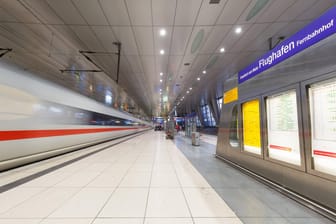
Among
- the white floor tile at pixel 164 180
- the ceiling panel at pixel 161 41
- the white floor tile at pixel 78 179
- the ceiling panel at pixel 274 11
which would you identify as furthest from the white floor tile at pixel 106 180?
the ceiling panel at pixel 274 11

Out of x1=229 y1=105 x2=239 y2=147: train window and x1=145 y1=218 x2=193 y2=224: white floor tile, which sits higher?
x1=229 y1=105 x2=239 y2=147: train window

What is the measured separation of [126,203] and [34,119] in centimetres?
354

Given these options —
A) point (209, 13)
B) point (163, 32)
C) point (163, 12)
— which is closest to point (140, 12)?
point (163, 12)

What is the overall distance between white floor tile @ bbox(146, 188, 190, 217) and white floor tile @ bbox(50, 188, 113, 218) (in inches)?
25.8

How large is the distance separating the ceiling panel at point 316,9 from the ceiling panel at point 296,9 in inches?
5.9

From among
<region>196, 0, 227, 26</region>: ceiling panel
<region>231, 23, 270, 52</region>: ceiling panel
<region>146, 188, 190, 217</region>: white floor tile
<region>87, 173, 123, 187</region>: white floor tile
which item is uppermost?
<region>231, 23, 270, 52</region>: ceiling panel

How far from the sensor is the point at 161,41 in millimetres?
5582

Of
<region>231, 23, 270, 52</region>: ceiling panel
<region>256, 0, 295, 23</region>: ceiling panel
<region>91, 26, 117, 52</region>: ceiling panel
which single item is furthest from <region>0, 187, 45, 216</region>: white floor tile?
<region>231, 23, 270, 52</region>: ceiling panel

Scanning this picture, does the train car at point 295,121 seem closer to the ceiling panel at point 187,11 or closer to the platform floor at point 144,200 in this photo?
the platform floor at point 144,200

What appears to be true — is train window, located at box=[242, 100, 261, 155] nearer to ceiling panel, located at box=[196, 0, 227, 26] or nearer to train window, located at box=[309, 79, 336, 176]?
train window, located at box=[309, 79, 336, 176]

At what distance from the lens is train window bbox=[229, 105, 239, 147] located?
13.7 ft

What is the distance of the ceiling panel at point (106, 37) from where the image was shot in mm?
4766

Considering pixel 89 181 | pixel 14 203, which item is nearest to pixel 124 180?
pixel 89 181

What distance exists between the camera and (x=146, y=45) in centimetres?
584
